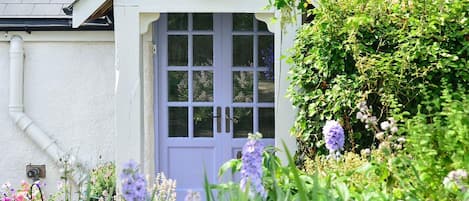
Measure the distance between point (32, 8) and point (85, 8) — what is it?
7.19 feet

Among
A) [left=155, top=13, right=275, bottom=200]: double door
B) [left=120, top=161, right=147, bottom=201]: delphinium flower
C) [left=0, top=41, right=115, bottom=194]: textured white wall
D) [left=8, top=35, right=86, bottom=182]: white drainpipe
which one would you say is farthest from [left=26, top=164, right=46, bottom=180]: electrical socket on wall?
[left=120, top=161, right=147, bottom=201]: delphinium flower

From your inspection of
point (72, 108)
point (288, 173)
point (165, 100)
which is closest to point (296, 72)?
point (165, 100)

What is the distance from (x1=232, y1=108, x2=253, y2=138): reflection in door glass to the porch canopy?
1333 millimetres

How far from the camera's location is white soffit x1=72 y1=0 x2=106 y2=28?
6.96m

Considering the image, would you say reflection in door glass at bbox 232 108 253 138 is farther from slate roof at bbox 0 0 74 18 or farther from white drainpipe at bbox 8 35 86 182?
slate roof at bbox 0 0 74 18

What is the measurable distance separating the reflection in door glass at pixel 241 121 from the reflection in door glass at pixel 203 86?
38 centimetres

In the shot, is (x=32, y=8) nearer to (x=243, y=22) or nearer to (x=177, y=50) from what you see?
(x=177, y=50)

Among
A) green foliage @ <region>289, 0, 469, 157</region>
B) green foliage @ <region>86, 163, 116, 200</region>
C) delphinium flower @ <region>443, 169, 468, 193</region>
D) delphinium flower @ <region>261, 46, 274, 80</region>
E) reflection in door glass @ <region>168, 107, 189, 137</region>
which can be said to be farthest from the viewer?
reflection in door glass @ <region>168, 107, 189, 137</region>

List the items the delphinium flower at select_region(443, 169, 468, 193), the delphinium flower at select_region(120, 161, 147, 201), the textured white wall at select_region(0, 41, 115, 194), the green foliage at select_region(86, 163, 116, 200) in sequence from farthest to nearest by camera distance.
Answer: the textured white wall at select_region(0, 41, 115, 194) < the green foliage at select_region(86, 163, 116, 200) < the delphinium flower at select_region(443, 169, 468, 193) < the delphinium flower at select_region(120, 161, 147, 201)

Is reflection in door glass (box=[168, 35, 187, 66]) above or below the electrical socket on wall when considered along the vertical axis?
above

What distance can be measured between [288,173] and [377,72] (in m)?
2.58

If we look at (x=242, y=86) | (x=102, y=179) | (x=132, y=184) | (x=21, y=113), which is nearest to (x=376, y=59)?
(x=242, y=86)

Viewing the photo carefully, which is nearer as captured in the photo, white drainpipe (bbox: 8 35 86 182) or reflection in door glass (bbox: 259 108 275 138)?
reflection in door glass (bbox: 259 108 275 138)

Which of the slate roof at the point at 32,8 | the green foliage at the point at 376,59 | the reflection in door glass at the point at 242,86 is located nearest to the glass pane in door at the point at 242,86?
the reflection in door glass at the point at 242,86
